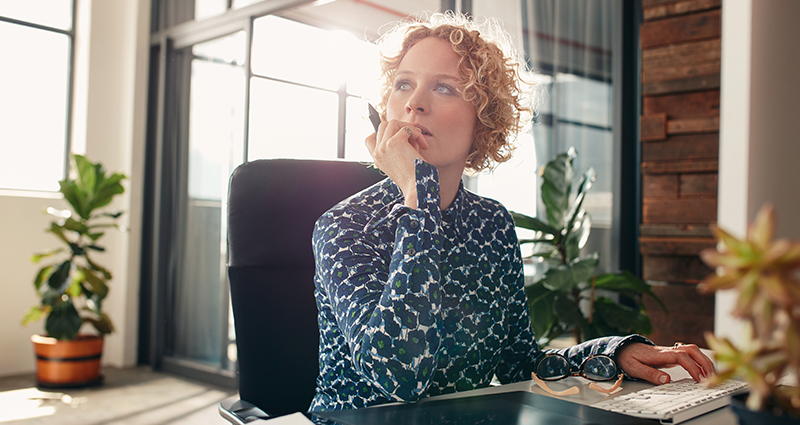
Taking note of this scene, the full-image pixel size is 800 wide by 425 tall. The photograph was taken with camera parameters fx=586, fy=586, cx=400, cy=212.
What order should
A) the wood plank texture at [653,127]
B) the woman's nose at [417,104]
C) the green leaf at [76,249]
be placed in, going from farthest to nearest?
1. the green leaf at [76,249]
2. the wood plank texture at [653,127]
3. the woman's nose at [417,104]

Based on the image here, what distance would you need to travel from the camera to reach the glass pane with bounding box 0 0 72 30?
408 centimetres

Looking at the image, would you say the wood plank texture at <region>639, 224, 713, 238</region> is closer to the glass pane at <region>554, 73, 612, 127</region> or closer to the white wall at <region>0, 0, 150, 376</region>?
the glass pane at <region>554, 73, 612, 127</region>

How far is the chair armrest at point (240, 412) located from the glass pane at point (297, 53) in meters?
2.94

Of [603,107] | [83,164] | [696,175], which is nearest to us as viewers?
[696,175]

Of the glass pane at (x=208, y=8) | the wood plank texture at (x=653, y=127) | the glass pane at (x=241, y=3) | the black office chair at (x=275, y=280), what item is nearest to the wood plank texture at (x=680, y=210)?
the wood plank texture at (x=653, y=127)

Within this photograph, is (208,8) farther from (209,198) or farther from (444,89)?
(444,89)

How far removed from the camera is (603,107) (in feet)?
8.38

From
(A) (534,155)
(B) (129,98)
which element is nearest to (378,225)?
(A) (534,155)

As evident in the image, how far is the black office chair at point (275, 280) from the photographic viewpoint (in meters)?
1.18

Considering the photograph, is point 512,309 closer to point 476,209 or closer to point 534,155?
point 476,209

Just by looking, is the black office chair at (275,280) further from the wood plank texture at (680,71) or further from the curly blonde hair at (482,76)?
the wood plank texture at (680,71)

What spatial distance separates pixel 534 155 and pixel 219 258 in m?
2.22

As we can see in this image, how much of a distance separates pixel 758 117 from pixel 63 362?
3.79 metres

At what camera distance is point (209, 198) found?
392 cm
